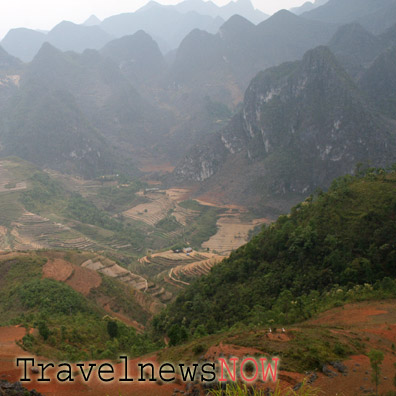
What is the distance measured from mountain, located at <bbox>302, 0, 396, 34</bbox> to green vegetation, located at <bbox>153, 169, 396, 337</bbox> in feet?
419

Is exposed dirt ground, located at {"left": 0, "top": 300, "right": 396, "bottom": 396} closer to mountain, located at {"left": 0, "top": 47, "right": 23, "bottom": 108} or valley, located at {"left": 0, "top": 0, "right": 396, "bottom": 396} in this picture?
valley, located at {"left": 0, "top": 0, "right": 396, "bottom": 396}

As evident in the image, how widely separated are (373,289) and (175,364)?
11.7 metres

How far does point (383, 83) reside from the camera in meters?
75.3

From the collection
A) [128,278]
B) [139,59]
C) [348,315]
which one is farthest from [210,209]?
[139,59]

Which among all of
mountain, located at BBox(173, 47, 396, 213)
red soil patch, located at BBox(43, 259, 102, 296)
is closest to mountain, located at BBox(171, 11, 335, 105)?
mountain, located at BBox(173, 47, 396, 213)

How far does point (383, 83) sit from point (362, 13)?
10743cm

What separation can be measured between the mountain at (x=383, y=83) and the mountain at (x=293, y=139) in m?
5.56

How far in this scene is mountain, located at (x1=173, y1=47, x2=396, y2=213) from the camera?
64.9 meters

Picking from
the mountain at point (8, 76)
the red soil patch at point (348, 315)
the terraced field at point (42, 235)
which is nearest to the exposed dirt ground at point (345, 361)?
the red soil patch at point (348, 315)

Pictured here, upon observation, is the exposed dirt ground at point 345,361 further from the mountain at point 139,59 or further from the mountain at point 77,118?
the mountain at point 139,59

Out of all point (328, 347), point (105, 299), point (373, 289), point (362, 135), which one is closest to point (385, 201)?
point (373, 289)

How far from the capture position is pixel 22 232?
180ft

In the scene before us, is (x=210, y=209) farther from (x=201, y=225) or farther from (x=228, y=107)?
(x=228, y=107)

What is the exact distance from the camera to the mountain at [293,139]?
64.9 meters
